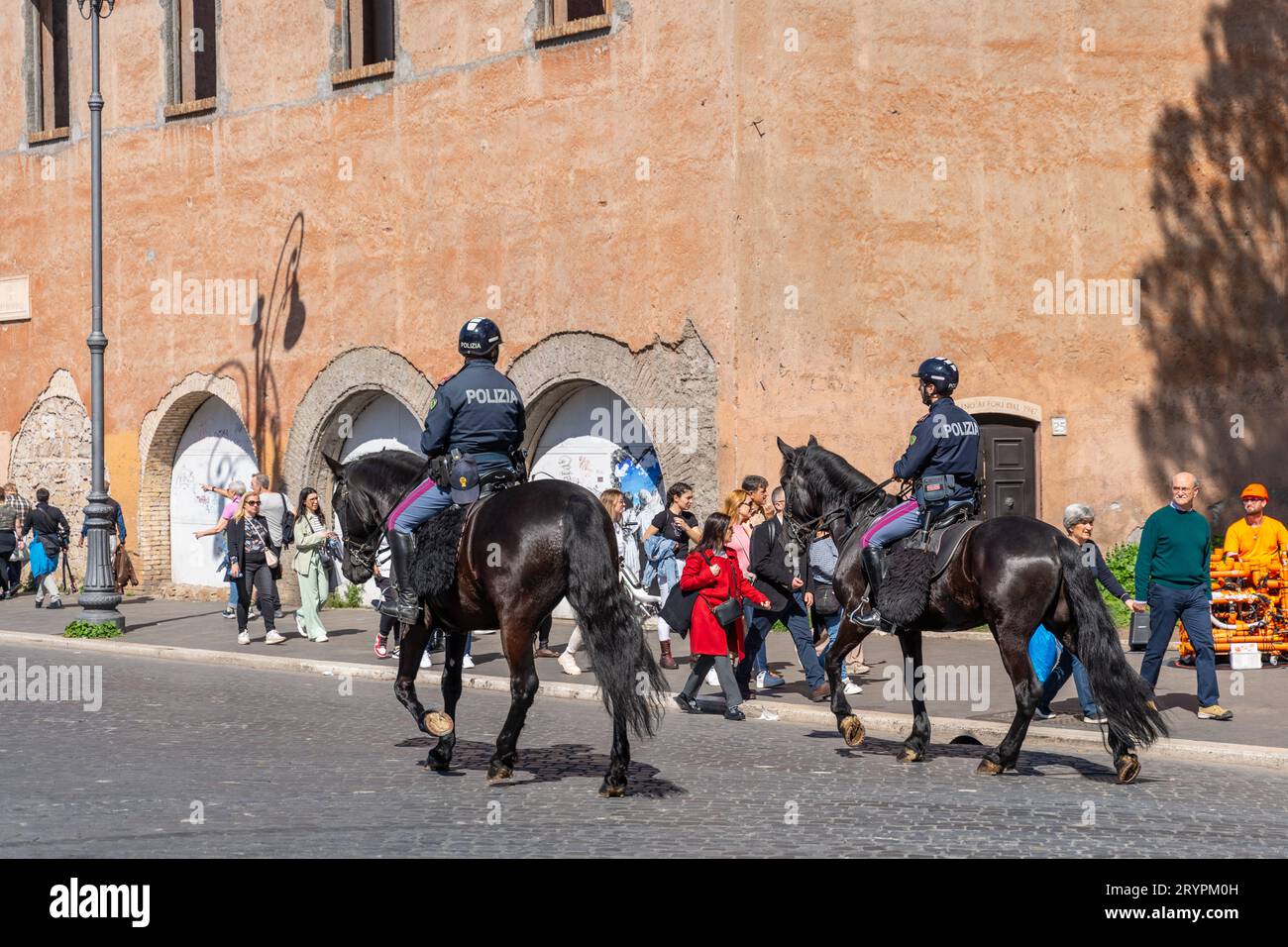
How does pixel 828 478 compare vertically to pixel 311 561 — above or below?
above

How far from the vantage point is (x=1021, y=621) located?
10.7m

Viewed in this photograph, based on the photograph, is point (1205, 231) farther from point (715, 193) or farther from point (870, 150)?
point (715, 193)

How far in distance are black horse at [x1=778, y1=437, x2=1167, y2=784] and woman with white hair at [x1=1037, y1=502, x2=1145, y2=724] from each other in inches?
54.7

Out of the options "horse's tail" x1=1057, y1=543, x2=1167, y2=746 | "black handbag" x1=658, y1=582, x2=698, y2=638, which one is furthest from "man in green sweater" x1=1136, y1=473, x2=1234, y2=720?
"black handbag" x1=658, y1=582, x2=698, y2=638

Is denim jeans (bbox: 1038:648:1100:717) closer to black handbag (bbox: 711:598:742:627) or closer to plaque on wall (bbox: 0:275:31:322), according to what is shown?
black handbag (bbox: 711:598:742:627)

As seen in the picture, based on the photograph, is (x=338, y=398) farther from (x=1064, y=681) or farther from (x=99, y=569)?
(x=1064, y=681)

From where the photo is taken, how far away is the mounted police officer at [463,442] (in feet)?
35.6

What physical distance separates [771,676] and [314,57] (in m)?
12.7

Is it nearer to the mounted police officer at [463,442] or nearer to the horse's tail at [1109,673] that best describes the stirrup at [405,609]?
the mounted police officer at [463,442]

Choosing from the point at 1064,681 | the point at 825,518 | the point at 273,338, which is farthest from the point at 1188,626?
the point at 273,338

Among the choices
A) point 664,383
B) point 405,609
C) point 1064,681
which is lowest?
point 1064,681

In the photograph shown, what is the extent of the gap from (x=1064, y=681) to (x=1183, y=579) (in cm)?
133

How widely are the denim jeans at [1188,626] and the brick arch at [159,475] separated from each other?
16336 mm
